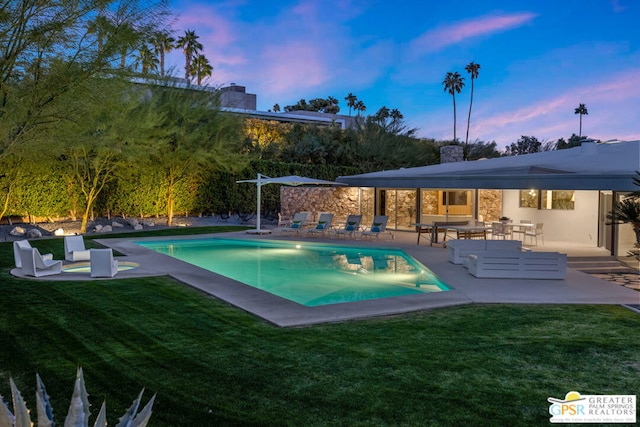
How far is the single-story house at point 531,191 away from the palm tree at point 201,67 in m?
29.5

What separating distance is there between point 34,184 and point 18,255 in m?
9.83

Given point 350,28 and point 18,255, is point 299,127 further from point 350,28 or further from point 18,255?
point 18,255

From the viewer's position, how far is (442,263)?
13.9 m

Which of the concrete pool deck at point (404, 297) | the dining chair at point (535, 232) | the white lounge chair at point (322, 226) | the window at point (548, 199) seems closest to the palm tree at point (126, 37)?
the concrete pool deck at point (404, 297)

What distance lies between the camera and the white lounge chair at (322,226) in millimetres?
21562

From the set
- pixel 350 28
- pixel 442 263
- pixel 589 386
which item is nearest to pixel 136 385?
pixel 589 386

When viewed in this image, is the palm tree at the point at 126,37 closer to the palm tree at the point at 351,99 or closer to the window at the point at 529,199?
the window at the point at 529,199

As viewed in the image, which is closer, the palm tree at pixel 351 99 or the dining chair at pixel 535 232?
the dining chair at pixel 535 232

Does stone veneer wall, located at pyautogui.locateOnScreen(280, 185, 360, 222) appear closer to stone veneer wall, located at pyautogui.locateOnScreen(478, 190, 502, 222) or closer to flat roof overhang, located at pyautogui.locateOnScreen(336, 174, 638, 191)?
stone veneer wall, located at pyautogui.locateOnScreen(478, 190, 502, 222)

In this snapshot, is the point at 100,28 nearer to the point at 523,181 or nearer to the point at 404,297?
the point at 404,297

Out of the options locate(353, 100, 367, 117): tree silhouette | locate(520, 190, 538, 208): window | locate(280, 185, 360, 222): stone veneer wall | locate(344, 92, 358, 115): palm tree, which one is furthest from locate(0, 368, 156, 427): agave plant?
locate(344, 92, 358, 115): palm tree

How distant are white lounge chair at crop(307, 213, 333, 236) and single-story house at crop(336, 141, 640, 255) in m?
2.09

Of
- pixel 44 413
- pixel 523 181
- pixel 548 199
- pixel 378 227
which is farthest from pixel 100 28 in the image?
pixel 548 199

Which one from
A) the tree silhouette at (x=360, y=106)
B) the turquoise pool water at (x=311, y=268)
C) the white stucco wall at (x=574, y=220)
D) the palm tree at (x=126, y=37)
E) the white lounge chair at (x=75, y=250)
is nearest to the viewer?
the palm tree at (x=126, y=37)
